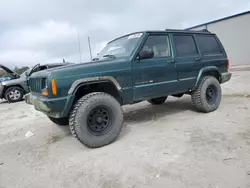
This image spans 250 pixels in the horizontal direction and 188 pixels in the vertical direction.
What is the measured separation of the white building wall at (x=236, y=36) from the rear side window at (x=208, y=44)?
14.7 meters

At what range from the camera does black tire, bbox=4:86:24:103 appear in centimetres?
933

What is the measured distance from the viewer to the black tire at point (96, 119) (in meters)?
3.21

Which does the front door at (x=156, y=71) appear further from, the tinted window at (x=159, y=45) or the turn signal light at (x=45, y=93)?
the turn signal light at (x=45, y=93)

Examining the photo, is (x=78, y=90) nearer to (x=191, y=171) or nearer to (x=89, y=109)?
(x=89, y=109)

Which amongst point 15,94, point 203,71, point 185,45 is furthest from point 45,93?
point 15,94

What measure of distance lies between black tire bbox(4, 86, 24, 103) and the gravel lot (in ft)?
16.9

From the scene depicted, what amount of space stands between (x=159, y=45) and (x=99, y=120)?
1.96 m

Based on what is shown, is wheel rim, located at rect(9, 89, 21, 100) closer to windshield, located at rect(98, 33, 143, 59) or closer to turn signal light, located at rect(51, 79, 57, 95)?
windshield, located at rect(98, 33, 143, 59)

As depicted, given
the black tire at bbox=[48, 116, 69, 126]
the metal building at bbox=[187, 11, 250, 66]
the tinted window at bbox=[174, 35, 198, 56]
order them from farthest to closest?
the metal building at bbox=[187, 11, 250, 66], the tinted window at bbox=[174, 35, 198, 56], the black tire at bbox=[48, 116, 69, 126]

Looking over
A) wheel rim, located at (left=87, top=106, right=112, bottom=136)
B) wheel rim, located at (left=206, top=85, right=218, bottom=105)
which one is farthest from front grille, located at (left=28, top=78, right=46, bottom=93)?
wheel rim, located at (left=206, top=85, right=218, bottom=105)

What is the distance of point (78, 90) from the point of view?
3.40 m

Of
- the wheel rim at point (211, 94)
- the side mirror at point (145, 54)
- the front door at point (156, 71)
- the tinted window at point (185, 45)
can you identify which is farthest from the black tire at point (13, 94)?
the wheel rim at point (211, 94)

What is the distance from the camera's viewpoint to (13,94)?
9.42m

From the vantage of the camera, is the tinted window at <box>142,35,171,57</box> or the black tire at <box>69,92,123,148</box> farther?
the tinted window at <box>142,35,171,57</box>
